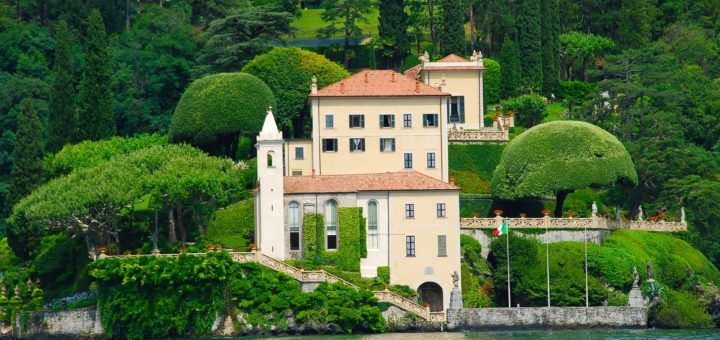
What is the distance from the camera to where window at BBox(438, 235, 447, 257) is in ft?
329

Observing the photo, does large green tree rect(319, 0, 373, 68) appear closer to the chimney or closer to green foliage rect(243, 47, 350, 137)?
green foliage rect(243, 47, 350, 137)

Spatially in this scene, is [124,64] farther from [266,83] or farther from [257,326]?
[257,326]

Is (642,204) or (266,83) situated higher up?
(266,83)

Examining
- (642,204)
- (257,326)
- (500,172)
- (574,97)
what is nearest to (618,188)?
(642,204)

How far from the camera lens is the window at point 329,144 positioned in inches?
4218

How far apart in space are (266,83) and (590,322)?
2861 cm

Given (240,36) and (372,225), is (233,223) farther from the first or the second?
(240,36)

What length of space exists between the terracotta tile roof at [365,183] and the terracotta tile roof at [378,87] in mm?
6150

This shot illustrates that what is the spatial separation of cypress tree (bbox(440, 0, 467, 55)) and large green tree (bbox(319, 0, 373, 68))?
23.2 feet

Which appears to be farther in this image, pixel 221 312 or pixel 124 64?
pixel 124 64

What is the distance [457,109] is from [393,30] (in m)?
15.2

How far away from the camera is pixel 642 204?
11412cm

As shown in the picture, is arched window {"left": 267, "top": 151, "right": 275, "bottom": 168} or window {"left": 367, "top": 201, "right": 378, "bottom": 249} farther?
arched window {"left": 267, "top": 151, "right": 275, "bottom": 168}

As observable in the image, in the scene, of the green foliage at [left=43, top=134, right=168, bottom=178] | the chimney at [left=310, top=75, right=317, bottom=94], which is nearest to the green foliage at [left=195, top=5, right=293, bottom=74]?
the green foliage at [left=43, top=134, right=168, bottom=178]
